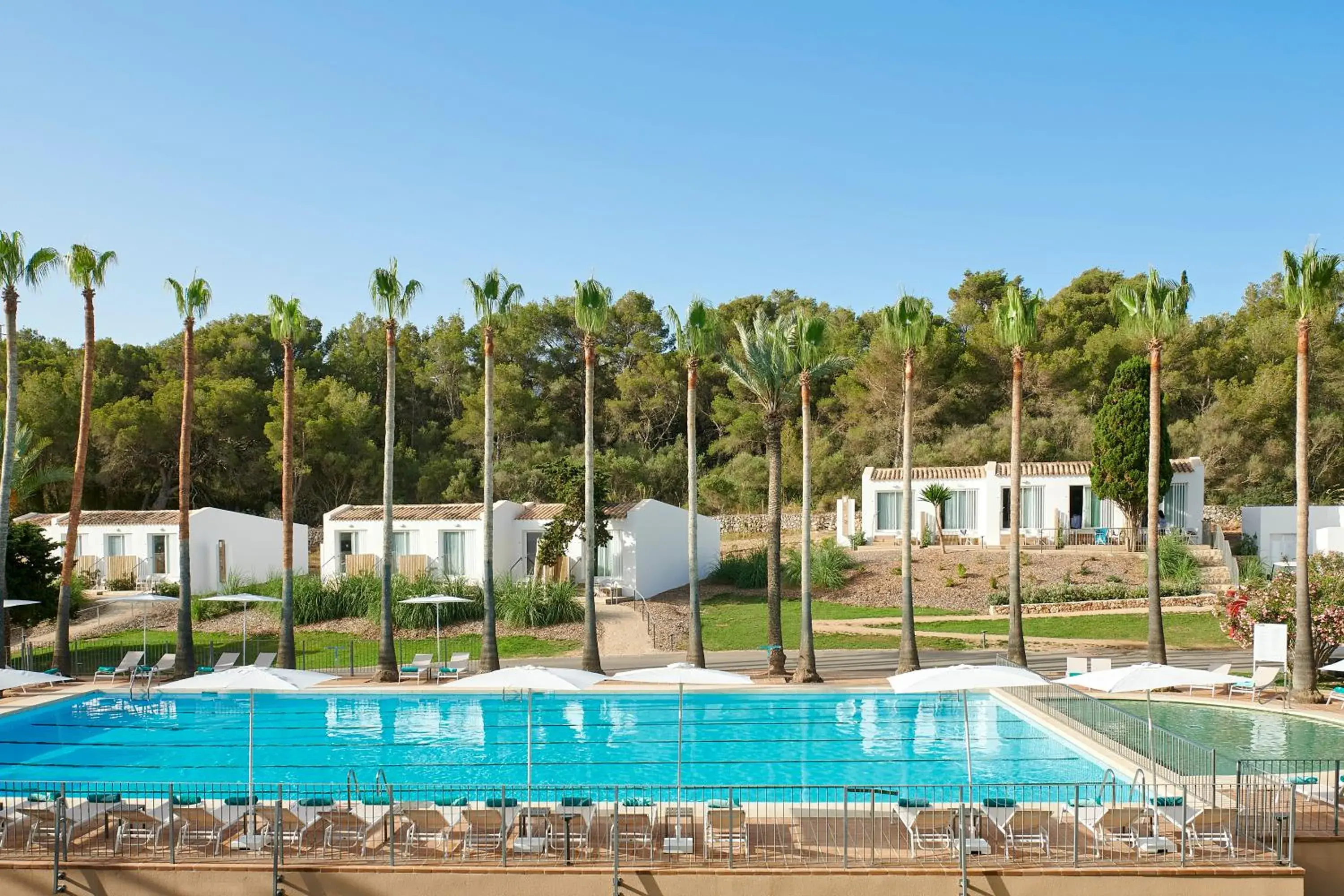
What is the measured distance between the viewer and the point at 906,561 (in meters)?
24.2

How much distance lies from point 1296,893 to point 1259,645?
38.6 feet

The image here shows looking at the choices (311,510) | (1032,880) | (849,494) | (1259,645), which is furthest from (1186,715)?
(311,510)

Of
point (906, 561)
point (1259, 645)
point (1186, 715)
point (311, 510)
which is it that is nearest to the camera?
point (1186, 715)

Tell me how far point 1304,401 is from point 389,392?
19906 mm

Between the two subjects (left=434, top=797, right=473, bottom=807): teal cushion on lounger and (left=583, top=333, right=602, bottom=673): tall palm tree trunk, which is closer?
(left=434, top=797, right=473, bottom=807): teal cushion on lounger

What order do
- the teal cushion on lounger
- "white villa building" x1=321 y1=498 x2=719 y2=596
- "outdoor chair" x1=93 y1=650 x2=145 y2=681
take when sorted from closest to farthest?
the teal cushion on lounger
"outdoor chair" x1=93 y1=650 x2=145 y2=681
"white villa building" x1=321 y1=498 x2=719 y2=596

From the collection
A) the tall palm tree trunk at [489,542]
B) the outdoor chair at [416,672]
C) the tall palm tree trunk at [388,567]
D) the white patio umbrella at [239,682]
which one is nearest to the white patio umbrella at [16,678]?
the white patio umbrella at [239,682]

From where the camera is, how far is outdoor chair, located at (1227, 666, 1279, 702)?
837 inches

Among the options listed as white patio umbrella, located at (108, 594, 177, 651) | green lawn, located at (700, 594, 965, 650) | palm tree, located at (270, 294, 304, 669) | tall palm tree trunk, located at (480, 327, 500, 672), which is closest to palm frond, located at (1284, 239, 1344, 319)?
green lawn, located at (700, 594, 965, 650)

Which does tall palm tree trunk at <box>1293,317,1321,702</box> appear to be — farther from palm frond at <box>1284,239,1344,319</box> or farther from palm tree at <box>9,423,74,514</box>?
palm tree at <box>9,423,74,514</box>

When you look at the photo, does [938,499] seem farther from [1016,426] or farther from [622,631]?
[1016,426]

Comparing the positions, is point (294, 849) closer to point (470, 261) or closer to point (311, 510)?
point (470, 261)

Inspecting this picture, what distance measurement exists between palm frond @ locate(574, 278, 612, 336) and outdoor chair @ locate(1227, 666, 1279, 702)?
1565 cm

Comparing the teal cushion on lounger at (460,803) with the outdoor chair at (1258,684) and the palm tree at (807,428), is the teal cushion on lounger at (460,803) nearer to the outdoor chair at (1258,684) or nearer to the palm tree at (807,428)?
the palm tree at (807,428)
